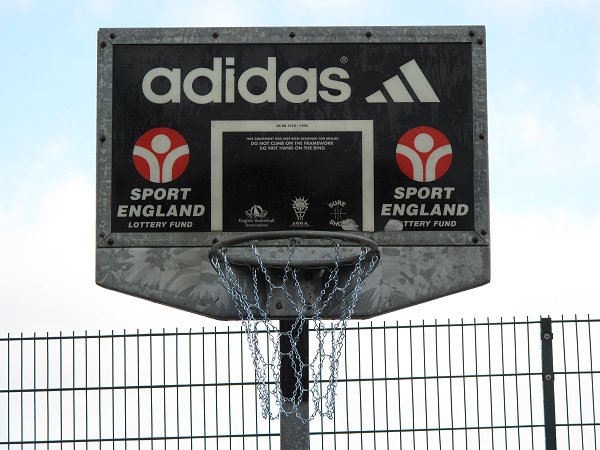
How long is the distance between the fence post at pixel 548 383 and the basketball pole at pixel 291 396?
6.24 feet

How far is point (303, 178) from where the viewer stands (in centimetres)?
669

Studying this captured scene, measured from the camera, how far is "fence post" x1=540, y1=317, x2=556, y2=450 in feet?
25.5

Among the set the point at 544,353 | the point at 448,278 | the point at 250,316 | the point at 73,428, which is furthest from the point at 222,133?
the point at 544,353

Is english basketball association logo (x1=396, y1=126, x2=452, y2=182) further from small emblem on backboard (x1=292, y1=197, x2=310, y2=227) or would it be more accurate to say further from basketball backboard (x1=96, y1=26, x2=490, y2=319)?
small emblem on backboard (x1=292, y1=197, x2=310, y2=227)

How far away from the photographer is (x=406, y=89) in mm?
6797

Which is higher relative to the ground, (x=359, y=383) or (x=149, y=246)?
(x=149, y=246)

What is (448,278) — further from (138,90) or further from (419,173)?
(138,90)

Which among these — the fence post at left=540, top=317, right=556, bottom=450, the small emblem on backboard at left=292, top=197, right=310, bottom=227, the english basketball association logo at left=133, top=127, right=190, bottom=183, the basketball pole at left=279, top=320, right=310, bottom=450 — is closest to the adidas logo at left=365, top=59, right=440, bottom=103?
the small emblem on backboard at left=292, top=197, right=310, bottom=227

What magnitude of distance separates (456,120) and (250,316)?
68.0 inches

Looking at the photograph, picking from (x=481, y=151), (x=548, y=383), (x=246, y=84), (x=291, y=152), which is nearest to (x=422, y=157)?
(x=481, y=151)

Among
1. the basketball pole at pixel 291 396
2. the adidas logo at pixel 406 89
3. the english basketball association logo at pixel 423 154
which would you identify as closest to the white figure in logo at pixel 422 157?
the english basketball association logo at pixel 423 154

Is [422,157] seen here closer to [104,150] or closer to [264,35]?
[264,35]

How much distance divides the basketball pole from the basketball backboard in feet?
1.12

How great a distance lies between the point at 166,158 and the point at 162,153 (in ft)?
0.13
